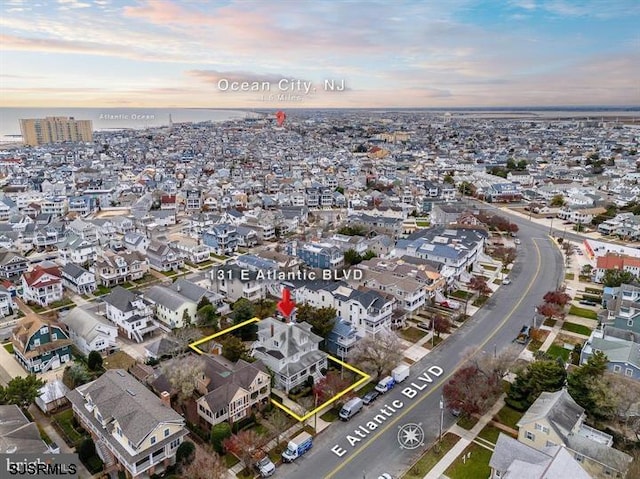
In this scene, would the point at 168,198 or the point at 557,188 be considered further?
the point at 557,188

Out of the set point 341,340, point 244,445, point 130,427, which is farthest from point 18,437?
point 341,340

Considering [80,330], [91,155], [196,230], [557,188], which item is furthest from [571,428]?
[91,155]

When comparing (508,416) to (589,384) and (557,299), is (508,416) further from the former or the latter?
(557,299)

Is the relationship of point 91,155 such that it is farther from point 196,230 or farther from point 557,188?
point 557,188

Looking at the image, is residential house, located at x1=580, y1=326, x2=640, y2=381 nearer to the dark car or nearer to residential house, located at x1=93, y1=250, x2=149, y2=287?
the dark car

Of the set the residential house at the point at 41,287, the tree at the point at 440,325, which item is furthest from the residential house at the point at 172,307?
the tree at the point at 440,325

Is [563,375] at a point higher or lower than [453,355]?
higher
